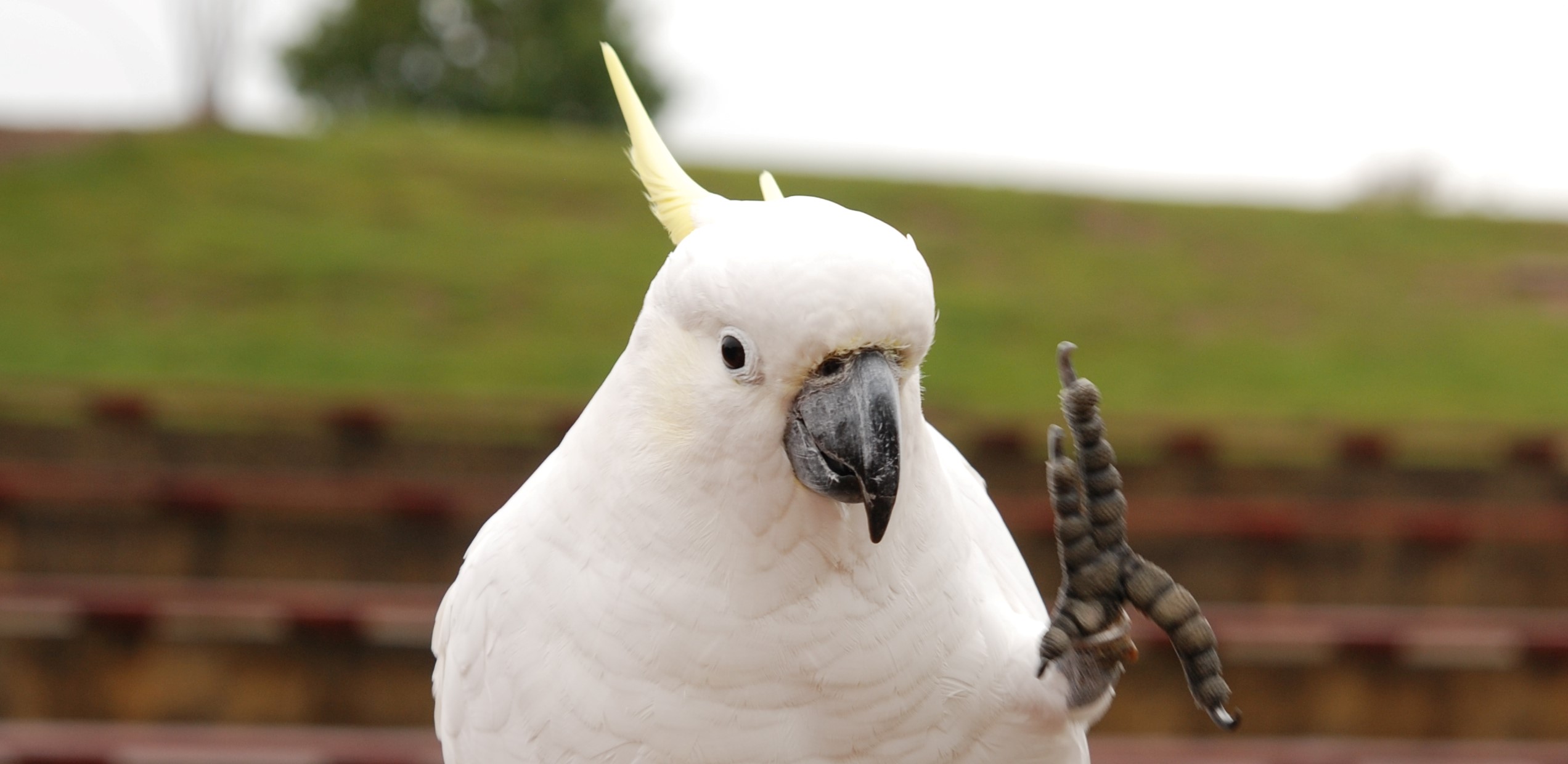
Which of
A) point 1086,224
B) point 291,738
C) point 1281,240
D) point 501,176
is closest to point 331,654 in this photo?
point 291,738

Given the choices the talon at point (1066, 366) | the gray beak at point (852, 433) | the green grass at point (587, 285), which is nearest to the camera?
the gray beak at point (852, 433)

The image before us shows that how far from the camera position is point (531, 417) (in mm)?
6883

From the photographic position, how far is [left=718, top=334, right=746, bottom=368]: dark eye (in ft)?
5.15

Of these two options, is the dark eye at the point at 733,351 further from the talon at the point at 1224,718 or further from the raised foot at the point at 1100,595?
the talon at the point at 1224,718

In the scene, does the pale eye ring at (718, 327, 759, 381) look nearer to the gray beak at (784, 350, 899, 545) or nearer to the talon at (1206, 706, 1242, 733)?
the gray beak at (784, 350, 899, 545)

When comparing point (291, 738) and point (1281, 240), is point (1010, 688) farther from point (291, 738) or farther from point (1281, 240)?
point (1281, 240)

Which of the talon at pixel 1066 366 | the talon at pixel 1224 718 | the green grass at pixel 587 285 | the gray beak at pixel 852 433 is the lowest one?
the green grass at pixel 587 285

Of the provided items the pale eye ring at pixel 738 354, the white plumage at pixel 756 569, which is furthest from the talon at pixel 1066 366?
the pale eye ring at pixel 738 354

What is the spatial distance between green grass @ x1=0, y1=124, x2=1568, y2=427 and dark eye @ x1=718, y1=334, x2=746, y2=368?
5.95 metres

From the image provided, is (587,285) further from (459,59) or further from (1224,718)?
(459,59)

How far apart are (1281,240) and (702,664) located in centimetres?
1086

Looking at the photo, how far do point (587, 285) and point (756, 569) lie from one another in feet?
25.9

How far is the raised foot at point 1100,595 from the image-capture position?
1.70 meters

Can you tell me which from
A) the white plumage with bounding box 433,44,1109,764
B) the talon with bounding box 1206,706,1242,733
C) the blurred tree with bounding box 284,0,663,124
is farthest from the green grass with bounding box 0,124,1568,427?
the blurred tree with bounding box 284,0,663,124
